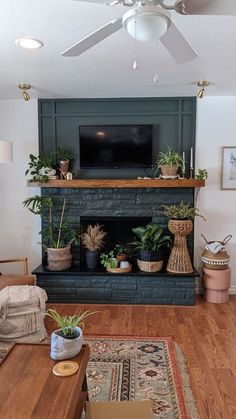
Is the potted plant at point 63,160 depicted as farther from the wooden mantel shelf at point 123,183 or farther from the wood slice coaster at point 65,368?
the wood slice coaster at point 65,368

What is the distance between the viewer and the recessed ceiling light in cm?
224

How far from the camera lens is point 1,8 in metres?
1.83

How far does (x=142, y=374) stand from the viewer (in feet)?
7.80

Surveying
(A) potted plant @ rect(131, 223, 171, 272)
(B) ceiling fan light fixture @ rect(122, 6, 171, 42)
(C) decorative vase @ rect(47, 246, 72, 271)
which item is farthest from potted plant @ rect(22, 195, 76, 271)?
(B) ceiling fan light fixture @ rect(122, 6, 171, 42)

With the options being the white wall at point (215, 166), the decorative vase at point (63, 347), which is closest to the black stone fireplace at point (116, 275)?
the white wall at point (215, 166)

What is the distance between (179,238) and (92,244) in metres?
1.05

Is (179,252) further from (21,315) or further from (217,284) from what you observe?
(21,315)

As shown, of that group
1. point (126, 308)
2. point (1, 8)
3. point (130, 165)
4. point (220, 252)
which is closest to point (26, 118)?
point (130, 165)

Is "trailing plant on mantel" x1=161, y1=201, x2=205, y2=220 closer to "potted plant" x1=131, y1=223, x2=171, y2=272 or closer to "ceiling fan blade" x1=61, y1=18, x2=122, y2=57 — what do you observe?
"potted plant" x1=131, y1=223, x2=171, y2=272

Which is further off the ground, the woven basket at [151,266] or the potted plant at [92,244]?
the potted plant at [92,244]

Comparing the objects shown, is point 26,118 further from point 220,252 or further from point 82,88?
point 220,252

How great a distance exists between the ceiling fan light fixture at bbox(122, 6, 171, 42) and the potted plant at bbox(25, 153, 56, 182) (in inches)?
102

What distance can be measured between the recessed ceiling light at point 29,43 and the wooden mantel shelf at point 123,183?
166cm

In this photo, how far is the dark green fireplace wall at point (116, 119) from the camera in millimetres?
3939
